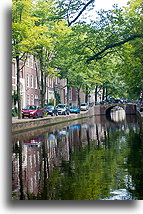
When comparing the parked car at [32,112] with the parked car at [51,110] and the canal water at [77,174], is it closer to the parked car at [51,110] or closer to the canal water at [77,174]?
the parked car at [51,110]

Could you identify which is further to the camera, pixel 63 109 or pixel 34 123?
pixel 63 109

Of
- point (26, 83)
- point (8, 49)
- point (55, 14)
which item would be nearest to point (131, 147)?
point (55, 14)

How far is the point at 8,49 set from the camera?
25.9ft

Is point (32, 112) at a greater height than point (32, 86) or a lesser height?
lesser

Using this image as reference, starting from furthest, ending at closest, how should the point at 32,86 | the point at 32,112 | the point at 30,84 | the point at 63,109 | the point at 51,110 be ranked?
the point at 63,109 < the point at 51,110 < the point at 30,84 < the point at 32,86 < the point at 32,112

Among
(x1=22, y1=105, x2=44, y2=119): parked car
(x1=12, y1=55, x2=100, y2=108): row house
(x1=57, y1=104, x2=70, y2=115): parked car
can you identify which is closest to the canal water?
(x1=12, y1=55, x2=100, y2=108): row house

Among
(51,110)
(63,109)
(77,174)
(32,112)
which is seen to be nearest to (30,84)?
(32,112)

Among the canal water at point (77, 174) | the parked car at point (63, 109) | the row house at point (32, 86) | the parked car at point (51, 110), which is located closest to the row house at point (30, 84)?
the row house at point (32, 86)

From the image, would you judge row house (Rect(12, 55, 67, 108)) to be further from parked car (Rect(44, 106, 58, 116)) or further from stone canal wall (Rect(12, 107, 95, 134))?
stone canal wall (Rect(12, 107, 95, 134))

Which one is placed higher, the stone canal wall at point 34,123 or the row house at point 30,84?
the row house at point 30,84

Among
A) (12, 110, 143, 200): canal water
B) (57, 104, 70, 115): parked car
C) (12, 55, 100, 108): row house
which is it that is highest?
(12, 55, 100, 108): row house

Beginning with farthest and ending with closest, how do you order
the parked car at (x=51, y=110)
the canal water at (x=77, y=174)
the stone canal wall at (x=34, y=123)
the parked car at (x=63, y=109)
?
the parked car at (x=63, y=109)
the parked car at (x=51, y=110)
the stone canal wall at (x=34, y=123)
the canal water at (x=77, y=174)

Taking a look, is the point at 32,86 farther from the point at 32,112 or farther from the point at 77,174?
the point at 77,174

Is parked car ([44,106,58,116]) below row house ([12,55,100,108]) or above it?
below
